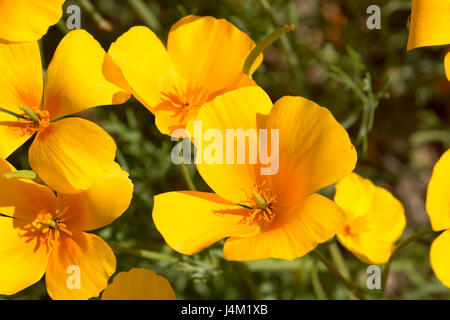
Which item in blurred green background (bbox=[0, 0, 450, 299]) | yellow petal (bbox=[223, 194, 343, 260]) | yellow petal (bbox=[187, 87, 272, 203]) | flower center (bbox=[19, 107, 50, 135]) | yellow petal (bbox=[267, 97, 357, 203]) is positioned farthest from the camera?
blurred green background (bbox=[0, 0, 450, 299])

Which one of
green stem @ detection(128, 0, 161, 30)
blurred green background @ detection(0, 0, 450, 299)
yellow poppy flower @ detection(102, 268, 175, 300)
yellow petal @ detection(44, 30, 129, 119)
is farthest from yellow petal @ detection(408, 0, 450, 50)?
green stem @ detection(128, 0, 161, 30)

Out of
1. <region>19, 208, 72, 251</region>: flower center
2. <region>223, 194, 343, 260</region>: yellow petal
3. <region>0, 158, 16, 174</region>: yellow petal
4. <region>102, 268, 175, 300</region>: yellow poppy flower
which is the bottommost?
<region>102, 268, 175, 300</region>: yellow poppy flower

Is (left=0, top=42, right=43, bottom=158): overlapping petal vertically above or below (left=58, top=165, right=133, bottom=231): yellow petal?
above

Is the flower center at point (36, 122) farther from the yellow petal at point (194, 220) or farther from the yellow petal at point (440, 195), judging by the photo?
the yellow petal at point (440, 195)

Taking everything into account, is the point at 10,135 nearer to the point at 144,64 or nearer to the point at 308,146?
the point at 144,64

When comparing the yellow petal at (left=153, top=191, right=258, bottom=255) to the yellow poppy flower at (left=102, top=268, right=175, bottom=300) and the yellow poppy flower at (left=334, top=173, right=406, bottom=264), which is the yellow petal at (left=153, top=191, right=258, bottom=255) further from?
the yellow poppy flower at (left=334, top=173, right=406, bottom=264)
